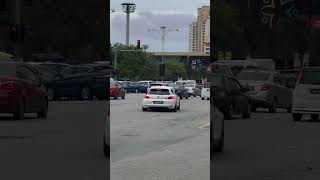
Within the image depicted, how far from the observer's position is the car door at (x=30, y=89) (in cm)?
1642

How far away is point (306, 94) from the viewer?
2230 cm

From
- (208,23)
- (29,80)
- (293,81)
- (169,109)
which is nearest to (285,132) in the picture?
(293,81)

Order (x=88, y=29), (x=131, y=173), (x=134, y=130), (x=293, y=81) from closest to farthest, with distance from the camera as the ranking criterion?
(x=88, y=29), (x=131, y=173), (x=134, y=130), (x=293, y=81)

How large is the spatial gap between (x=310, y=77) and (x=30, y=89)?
918cm

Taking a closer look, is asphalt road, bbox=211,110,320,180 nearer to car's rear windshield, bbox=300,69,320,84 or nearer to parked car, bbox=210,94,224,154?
parked car, bbox=210,94,224,154

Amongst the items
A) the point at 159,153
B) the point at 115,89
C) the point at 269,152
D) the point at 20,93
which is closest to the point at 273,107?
the point at 115,89

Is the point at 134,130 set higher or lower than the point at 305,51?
lower

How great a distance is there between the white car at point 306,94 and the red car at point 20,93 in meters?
7.88

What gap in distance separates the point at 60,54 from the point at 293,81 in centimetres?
1413

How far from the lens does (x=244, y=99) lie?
19344 mm

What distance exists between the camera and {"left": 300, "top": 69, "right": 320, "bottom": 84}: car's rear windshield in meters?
22.4

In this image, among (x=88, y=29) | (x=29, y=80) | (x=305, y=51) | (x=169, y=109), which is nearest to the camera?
(x=88, y=29)

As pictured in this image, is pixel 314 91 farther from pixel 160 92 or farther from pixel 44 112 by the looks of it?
pixel 160 92

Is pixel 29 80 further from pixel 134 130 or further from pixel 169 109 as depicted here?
pixel 169 109
